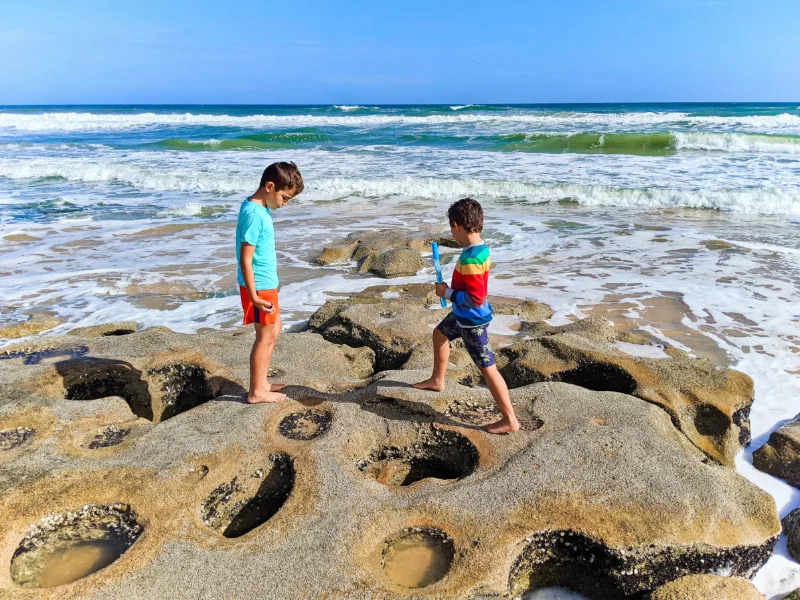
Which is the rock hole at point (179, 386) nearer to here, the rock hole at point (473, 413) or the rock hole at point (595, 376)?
the rock hole at point (473, 413)

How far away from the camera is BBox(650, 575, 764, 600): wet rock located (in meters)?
2.22

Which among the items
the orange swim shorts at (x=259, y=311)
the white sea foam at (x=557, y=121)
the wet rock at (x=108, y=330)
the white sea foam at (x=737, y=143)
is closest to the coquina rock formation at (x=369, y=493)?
the orange swim shorts at (x=259, y=311)

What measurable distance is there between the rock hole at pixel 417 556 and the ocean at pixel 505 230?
1528 millimetres

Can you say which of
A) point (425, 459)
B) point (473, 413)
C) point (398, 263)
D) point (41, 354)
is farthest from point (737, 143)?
point (41, 354)

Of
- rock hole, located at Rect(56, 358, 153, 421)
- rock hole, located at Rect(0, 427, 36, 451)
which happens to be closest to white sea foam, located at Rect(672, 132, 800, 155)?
rock hole, located at Rect(56, 358, 153, 421)

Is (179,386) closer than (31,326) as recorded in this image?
Yes

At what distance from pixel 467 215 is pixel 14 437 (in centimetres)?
266

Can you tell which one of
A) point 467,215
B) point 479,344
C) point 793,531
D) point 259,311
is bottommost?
point 793,531

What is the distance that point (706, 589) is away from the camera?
88.2 inches

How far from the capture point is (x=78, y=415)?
10.7 ft

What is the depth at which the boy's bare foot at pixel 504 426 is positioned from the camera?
3.08m

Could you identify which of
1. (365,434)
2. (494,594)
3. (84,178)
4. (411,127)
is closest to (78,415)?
(365,434)

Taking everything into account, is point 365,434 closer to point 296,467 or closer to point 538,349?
point 296,467

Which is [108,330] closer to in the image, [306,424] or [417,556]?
[306,424]
